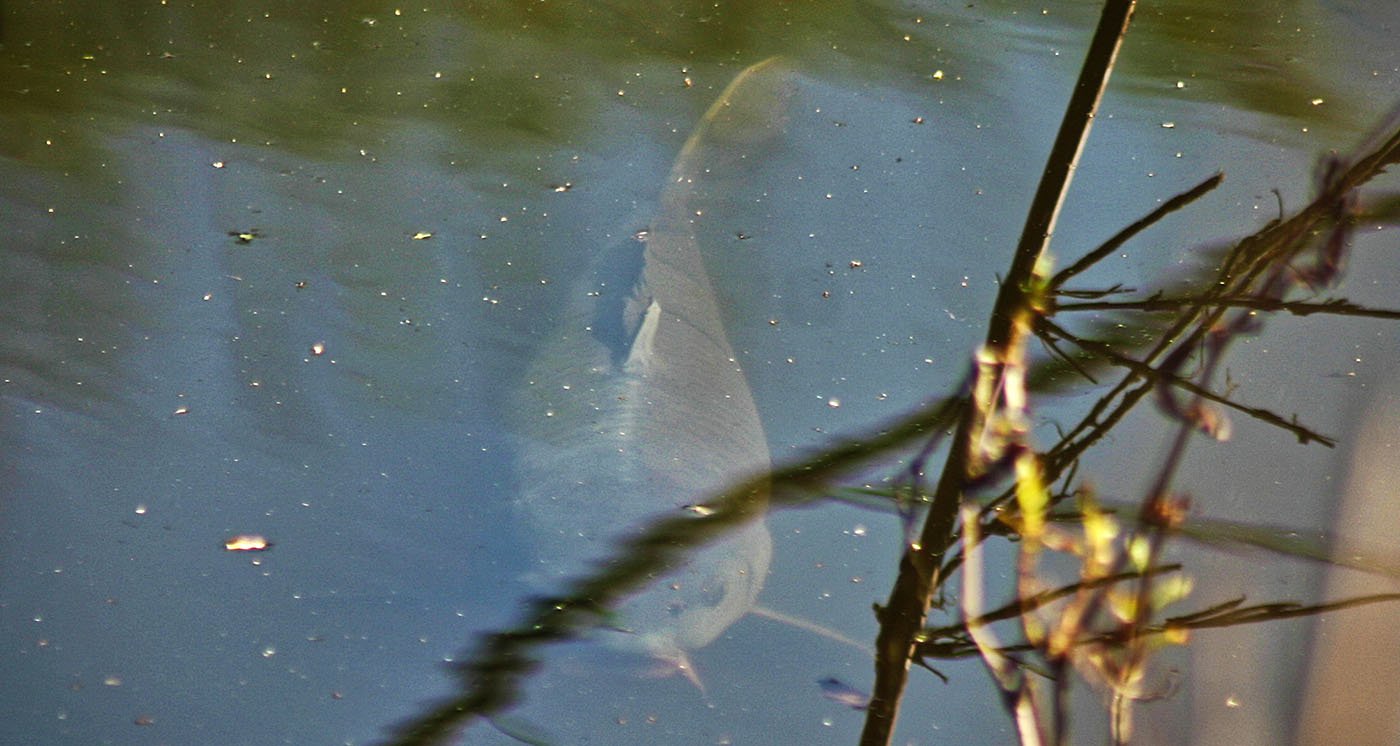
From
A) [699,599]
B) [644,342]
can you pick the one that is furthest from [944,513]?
[644,342]

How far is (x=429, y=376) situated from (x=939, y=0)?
4.29 feet

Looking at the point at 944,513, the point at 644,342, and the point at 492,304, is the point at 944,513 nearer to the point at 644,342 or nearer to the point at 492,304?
the point at 644,342

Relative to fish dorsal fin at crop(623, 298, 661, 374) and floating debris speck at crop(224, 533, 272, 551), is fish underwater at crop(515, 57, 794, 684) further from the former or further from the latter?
floating debris speck at crop(224, 533, 272, 551)

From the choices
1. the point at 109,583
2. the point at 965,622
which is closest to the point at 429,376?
the point at 109,583

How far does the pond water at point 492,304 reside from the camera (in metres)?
1.14

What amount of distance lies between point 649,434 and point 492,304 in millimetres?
336

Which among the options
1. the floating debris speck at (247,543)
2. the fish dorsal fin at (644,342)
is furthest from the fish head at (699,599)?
the floating debris speck at (247,543)

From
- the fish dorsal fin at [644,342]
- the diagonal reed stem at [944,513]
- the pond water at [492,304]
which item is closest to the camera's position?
the diagonal reed stem at [944,513]

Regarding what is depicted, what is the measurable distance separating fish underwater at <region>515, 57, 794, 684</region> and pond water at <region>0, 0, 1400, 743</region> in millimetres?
30

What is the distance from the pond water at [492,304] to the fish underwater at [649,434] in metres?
0.03

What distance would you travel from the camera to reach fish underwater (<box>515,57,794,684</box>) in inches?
46.9

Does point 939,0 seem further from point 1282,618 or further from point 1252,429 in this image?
point 1282,618

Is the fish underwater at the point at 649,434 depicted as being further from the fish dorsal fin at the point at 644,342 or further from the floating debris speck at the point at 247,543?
the floating debris speck at the point at 247,543

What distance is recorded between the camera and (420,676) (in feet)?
3.67
